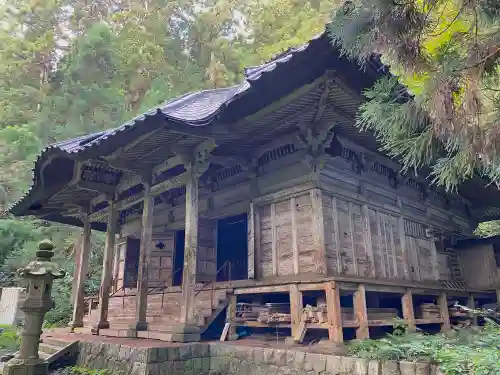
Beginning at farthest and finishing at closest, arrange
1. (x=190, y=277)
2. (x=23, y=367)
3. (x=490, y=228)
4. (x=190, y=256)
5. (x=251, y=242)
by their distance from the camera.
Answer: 1. (x=490, y=228)
2. (x=251, y=242)
3. (x=190, y=256)
4. (x=190, y=277)
5. (x=23, y=367)

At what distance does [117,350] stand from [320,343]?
3.33m

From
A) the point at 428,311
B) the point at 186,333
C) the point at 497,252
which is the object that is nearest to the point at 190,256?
the point at 186,333

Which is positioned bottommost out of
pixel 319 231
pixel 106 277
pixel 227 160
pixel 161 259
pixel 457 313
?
pixel 457 313

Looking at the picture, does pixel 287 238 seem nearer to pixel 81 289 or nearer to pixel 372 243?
pixel 372 243

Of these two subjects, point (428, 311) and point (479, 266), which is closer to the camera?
point (428, 311)

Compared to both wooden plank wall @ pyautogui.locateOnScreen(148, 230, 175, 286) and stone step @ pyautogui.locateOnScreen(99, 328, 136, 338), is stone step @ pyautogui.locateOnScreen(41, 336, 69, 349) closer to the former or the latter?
stone step @ pyautogui.locateOnScreen(99, 328, 136, 338)

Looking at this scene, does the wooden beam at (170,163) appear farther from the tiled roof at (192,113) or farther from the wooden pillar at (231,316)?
the wooden pillar at (231,316)

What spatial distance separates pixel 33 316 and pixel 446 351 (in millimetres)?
5484

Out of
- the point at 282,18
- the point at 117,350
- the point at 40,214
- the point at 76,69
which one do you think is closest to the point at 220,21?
the point at 282,18

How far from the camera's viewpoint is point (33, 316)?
18.5 feet

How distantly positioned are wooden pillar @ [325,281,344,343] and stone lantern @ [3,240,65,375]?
13.8 feet

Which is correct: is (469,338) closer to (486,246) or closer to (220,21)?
(486,246)

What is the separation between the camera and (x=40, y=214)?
→ 38.5 feet

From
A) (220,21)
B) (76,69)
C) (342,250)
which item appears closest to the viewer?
(342,250)
